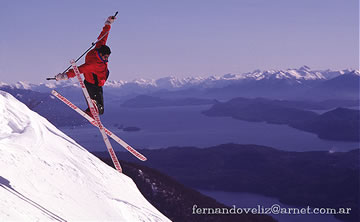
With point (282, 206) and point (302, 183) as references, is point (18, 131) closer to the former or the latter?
point (282, 206)

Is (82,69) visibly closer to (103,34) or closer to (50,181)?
(103,34)

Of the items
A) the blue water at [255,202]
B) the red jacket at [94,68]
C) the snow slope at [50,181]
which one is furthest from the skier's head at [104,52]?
the blue water at [255,202]

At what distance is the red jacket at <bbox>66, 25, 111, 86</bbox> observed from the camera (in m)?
10.5

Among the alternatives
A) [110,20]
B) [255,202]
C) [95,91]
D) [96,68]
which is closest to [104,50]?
[96,68]

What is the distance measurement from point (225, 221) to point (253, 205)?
91.4m

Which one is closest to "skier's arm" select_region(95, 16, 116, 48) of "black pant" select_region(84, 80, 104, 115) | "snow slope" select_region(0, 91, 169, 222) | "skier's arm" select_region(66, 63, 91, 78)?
"skier's arm" select_region(66, 63, 91, 78)

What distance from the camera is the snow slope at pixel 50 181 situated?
854cm

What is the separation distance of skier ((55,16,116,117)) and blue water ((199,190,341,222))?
144 metres

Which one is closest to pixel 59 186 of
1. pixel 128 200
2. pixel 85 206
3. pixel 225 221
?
pixel 85 206

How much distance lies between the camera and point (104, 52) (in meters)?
10.5

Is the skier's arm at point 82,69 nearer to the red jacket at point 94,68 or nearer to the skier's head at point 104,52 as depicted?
the red jacket at point 94,68

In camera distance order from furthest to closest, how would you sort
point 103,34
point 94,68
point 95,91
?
point 95,91 → point 103,34 → point 94,68

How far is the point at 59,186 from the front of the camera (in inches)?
421

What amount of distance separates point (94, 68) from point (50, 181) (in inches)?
146
